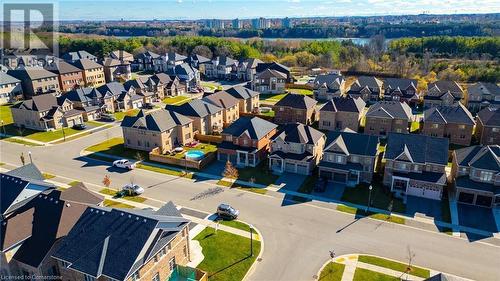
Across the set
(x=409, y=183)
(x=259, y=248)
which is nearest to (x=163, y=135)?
(x=259, y=248)

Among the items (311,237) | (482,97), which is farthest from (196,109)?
(482,97)

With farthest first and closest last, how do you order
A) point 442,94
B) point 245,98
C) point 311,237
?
point 442,94, point 245,98, point 311,237

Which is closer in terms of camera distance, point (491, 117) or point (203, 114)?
point (491, 117)

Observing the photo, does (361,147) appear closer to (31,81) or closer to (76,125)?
(76,125)

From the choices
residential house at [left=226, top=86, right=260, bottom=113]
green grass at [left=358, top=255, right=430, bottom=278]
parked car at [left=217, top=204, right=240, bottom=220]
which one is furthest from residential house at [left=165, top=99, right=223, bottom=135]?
green grass at [left=358, top=255, right=430, bottom=278]

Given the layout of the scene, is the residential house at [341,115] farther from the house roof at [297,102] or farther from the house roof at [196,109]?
the house roof at [196,109]

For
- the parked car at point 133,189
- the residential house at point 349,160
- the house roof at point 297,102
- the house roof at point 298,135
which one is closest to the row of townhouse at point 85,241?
the parked car at point 133,189

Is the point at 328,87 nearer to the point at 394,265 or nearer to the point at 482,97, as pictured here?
the point at 482,97
